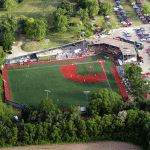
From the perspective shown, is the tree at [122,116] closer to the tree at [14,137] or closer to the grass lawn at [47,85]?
the grass lawn at [47,85]

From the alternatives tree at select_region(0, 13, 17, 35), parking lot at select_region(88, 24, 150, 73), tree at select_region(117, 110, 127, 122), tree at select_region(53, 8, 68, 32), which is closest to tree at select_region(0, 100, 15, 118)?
tree at select_region(117, 110, 127, 122)

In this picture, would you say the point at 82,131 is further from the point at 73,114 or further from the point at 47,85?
the point at 47,85

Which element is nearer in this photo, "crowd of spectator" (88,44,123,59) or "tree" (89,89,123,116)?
"tree" (89,89,123,116)

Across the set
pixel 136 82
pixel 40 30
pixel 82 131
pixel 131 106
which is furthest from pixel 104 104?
pixel 40 30

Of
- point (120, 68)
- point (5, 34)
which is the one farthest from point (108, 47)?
point (5, 34)

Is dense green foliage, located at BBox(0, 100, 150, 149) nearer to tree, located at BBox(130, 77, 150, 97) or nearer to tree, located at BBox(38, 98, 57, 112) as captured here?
tree, located at BBox(38, 98, 57, 112)

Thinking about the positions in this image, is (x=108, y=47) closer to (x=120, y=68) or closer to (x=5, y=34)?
(x=120, y=68)
